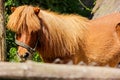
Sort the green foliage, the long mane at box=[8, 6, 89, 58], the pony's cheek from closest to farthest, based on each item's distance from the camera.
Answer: the pony's cheek, the long mane at box=[8, 6, 89, 58], the green foliage

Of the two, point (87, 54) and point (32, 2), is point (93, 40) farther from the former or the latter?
point (32, 2)

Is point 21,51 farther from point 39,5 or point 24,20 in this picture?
point 39,5

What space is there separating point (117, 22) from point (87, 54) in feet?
2.62

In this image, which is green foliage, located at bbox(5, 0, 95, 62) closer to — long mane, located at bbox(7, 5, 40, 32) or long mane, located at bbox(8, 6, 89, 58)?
long mane, located at bbox(8, 6, 89, 58)

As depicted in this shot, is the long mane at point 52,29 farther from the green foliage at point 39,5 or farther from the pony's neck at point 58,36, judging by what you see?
the green foliage at point 39,5

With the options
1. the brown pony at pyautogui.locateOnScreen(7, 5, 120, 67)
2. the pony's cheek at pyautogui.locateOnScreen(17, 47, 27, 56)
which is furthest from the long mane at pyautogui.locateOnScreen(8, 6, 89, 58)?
the pony's cheek at pyautogui.locateOnScreen(17, 47, 27, 56)

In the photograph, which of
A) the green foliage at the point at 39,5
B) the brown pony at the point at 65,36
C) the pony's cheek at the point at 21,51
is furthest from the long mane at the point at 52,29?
the green foliage at the point at 39,5

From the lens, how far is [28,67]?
2777mm

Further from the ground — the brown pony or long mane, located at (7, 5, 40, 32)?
long mane, located at (7, 5, 40, 32)

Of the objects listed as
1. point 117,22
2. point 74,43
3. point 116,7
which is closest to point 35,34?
point 74,43

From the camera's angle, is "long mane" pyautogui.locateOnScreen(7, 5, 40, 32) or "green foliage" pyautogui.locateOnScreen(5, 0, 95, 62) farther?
"green foliage" pyautogui.locateOnScreen(5, 0, 95, 62)

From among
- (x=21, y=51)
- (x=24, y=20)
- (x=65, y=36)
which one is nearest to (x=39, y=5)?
(x=65, y=36)

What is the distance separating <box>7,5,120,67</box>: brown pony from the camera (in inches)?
255

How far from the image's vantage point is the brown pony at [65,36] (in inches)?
255
